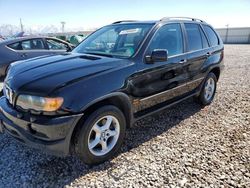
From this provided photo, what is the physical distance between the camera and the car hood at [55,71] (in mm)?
2590

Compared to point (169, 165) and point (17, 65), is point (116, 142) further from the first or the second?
point (17, 65)

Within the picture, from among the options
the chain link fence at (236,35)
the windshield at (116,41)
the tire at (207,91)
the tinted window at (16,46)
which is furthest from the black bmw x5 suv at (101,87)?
the chain link fence at (236,35)

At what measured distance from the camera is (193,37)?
4.48 meters

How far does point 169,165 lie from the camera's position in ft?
9.81

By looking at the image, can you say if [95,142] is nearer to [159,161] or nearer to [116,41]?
[159,161]

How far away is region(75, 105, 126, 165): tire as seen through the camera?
2707 mm

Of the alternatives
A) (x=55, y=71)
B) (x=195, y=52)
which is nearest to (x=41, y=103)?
(x=55, y=71)

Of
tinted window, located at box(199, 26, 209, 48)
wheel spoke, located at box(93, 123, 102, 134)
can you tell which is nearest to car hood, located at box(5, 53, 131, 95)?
wheel spoke, located at box(93, 123, 102, 134)

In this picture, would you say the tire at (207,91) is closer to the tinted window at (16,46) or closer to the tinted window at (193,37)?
the tinted window at (193,37)

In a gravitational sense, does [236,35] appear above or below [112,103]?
above

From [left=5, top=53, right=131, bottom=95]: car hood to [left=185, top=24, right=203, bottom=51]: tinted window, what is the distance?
5.68 ft

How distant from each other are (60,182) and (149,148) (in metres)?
1.34

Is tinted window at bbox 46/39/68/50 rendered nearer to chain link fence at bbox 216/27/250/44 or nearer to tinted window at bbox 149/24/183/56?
tinted window at bbox 149/24/183/56

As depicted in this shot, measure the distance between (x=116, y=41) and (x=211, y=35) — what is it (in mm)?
2511
